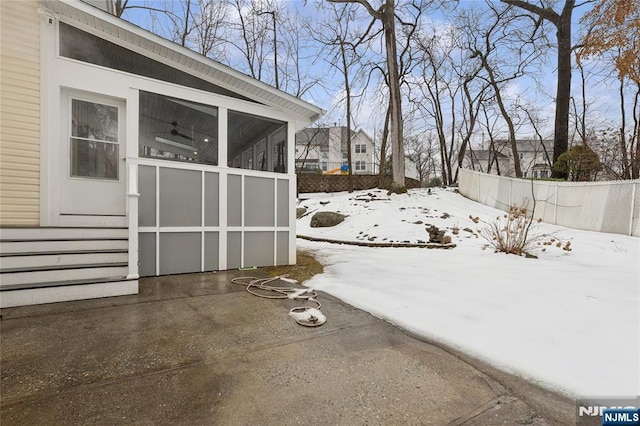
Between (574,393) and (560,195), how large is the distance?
882 cm

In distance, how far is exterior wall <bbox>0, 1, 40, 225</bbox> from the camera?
148 inches

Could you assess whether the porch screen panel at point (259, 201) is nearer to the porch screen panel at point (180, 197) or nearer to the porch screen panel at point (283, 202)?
the porch screen panel at point (283, 202)

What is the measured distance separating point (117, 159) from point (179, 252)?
1.66 m

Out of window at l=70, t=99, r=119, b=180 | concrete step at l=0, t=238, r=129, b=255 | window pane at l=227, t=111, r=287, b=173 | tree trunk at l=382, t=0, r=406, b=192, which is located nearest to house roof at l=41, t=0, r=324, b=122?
window pane at l=227, t=111, r=287, b=173

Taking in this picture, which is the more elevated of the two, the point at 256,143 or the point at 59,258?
the point at 256,143

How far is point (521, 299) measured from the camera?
10.9 ft

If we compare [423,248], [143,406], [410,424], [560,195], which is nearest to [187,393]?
[143,406]

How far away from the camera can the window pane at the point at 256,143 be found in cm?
504

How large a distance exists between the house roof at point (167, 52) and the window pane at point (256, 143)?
372 millimetres

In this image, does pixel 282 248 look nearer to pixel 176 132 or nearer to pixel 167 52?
pixel 176 132

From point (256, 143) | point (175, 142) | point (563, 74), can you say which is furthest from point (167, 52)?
point (563, 74)

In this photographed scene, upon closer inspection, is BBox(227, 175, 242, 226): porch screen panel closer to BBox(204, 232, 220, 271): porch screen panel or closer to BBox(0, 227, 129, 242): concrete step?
BBox(204, 232, 220, 271): porch screen panel

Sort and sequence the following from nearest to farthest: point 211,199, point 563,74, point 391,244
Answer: point 211,199 → point 391,244 → point 563,74

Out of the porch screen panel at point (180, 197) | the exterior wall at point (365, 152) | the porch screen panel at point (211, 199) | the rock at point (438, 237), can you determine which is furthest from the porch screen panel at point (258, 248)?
the exterior wall at point (365, 152)
